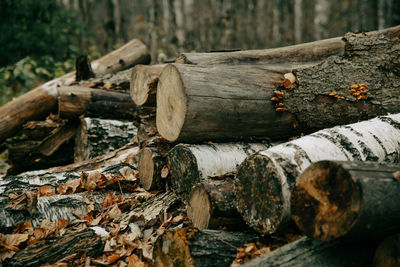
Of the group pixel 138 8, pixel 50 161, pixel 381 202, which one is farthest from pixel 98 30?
pixel 381 202

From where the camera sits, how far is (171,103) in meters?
3.04

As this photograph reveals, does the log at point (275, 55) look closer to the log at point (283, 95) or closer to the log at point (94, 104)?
the log at point (283, 95)

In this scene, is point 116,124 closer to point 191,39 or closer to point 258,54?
point 258,54

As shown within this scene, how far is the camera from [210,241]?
2.14 metres

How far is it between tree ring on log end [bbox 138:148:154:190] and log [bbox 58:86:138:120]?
77.0 inches

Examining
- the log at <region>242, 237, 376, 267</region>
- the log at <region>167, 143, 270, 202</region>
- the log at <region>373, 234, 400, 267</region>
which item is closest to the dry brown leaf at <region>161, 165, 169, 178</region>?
the log at <region>167, 143, 270, 202</region>

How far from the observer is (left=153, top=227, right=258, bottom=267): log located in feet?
6.64

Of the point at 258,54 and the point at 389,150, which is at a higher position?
the point at 258,54

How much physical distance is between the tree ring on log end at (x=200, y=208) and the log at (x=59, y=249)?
0.80m

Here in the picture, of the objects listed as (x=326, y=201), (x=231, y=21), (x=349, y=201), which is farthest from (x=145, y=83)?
(x=231, y=21)

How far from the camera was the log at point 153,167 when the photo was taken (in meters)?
3.39

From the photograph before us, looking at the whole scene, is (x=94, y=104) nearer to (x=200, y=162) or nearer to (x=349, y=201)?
(x=200, y=162)

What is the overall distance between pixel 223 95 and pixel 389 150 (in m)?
1.42

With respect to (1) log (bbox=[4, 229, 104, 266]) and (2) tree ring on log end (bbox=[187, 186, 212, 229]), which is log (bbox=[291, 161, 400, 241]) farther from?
(1) log (bbox=[4, 229, 104, 266])
